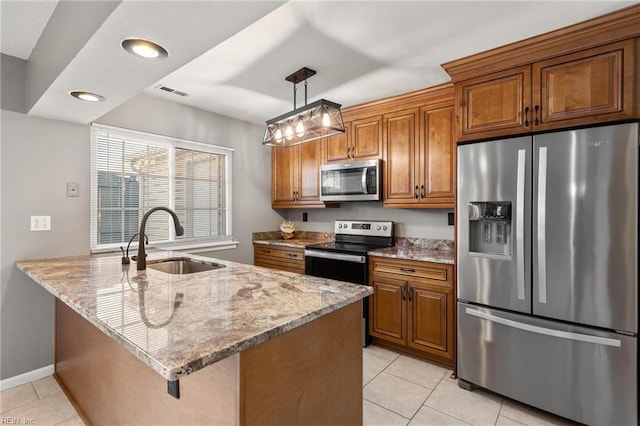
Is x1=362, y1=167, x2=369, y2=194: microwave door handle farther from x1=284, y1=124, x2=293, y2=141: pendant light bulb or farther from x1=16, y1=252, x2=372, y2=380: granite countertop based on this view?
x1=16, y1=252, x2=372, y2=380: granite countertop

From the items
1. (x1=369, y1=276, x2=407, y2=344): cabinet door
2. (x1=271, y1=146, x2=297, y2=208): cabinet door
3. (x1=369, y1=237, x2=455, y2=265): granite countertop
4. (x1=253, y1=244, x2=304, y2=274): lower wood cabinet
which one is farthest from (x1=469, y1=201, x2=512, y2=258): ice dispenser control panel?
(x1=271, y1=146, x2=297, y2=208): cabinet door

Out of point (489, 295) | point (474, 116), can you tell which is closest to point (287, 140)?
point (474, 116)

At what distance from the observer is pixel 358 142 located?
11.1 feet

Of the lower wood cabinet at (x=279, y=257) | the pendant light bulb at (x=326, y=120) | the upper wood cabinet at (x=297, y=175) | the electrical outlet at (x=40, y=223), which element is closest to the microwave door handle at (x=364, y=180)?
the upper wood cabinet at (x=297, y=175)

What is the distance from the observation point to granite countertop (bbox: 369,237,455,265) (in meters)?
2.62

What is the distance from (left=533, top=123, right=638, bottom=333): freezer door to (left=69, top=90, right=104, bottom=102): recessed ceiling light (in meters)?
2.78

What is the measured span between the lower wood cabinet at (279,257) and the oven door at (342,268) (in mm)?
183

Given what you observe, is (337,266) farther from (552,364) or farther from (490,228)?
(552,364)

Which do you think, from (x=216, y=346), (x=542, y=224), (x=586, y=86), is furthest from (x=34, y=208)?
(x=586, y=86)

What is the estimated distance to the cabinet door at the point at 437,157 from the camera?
2771mm

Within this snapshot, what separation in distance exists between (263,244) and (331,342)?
269 cm

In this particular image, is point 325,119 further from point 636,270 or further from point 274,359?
point 636,270

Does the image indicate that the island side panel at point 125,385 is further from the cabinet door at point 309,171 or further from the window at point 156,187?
the cabinet door at point 309,171

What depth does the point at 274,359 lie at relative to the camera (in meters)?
1.06
